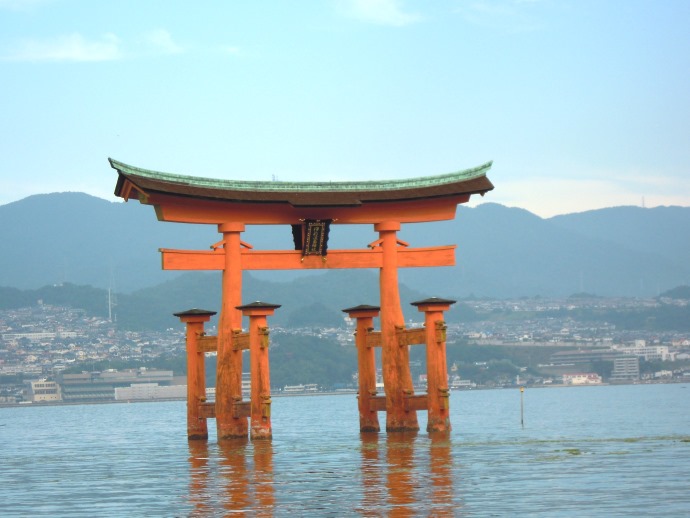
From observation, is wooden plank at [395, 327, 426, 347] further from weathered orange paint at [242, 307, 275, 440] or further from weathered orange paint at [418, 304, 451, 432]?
weathered orange paint at [242, 307, 275, 440]

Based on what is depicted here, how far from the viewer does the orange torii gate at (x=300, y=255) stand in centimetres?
3962

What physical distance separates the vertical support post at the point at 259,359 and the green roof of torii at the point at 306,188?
150 inches

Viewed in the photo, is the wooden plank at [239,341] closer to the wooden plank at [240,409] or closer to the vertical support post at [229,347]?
the vertical support post at [229,347]

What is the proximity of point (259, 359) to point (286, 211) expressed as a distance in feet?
18.5

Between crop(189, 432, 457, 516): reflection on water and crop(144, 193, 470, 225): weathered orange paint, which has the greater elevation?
crop(144, 193, 470, 225): weathered orange paint

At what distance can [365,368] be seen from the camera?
43812mm

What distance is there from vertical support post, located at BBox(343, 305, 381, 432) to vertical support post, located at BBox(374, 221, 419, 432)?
3.38 feet

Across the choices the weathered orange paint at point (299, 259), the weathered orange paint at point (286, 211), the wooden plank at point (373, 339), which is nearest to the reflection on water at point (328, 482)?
the wooden plank at point (373, 339)

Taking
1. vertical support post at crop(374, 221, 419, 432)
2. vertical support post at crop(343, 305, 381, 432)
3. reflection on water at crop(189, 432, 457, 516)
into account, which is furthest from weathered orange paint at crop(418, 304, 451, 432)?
vertical support post at crop(343, 305, 381, 432)

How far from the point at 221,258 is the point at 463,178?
8.28 m

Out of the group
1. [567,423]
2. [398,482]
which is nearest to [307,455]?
[398,482]

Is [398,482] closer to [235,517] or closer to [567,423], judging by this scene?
[235,517]

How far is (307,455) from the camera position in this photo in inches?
1486

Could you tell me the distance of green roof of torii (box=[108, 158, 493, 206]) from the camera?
39.4 meters
